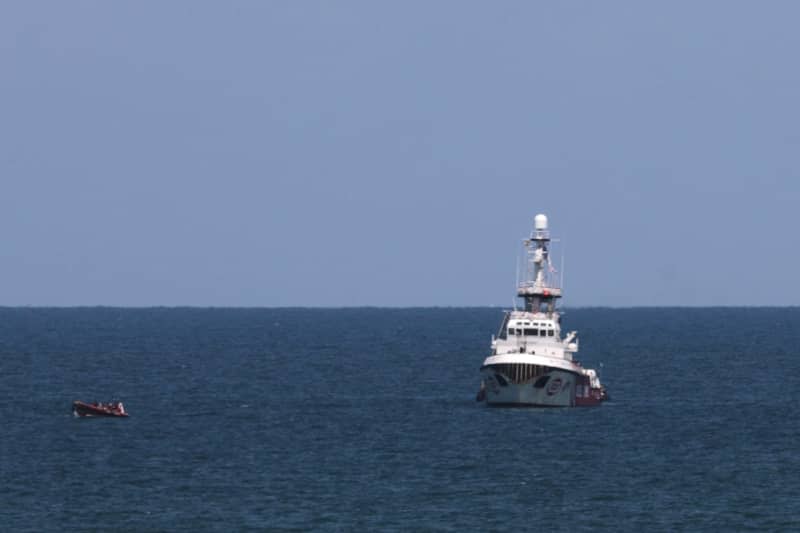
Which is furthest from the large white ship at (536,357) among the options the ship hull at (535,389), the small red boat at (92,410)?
the small red boat at (92,410)

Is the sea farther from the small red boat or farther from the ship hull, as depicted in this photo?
the small red boat

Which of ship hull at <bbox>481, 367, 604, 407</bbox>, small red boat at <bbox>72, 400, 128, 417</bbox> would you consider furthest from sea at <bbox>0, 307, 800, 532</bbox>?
small red boat at <bbox>72, 400, 128, 417</bbox>

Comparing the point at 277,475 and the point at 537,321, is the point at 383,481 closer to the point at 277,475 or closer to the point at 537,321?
the point at 277,475

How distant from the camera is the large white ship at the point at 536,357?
120625 mm

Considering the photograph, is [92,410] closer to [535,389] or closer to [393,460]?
[535,389]

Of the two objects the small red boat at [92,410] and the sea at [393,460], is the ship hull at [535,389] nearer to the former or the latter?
the sea at [393,460]

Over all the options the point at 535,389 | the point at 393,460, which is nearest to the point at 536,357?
the point at 535,389

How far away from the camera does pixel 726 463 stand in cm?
9756

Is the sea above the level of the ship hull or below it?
below

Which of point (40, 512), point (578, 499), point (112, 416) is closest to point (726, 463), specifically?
point (578, 499)

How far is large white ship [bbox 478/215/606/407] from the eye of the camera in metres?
121

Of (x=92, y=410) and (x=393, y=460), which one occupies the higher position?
(x=92, y=410)

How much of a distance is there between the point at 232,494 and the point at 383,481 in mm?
9076

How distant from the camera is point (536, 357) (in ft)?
393
